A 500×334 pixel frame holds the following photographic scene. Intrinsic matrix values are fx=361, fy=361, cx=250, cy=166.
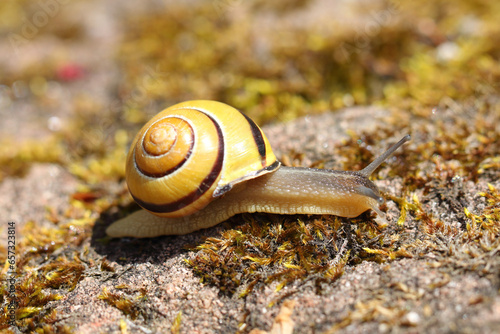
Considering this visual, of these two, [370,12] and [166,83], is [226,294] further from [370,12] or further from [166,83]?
[370,12]

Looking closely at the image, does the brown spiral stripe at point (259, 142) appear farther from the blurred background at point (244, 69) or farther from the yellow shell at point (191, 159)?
the blurred background at point (244, 69)

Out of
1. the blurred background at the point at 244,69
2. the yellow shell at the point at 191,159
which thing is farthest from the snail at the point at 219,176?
the blurred background at the point at 244,69

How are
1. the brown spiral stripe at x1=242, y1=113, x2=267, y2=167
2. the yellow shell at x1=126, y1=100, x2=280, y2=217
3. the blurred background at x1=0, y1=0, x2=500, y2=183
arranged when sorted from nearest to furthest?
the yellow shell at x1=126, y1=100, x2=280, y2=217, the brown spiral stripe at x1=242, y1=113, x2=267, y2=167, the blurred background at x1=0, y1=0, x2=500, y2=183

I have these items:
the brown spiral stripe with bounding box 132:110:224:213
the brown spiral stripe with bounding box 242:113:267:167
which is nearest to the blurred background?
the brown spiral stripe with bounding box 242:113:267:167

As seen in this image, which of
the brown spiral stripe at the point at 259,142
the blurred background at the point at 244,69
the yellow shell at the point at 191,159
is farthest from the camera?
the blurred background at the point at 244,69

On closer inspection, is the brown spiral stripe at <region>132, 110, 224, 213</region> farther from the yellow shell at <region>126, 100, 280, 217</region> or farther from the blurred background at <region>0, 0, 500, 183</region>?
the blurred background at <region>0, 0, 500, 183</region>

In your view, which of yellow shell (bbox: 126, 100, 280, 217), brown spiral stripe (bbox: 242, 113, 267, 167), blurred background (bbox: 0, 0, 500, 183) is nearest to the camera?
yellow shell (bbox: 126, 100, 280, 217)

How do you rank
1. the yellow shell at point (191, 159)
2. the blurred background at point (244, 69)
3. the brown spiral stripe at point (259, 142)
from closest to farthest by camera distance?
1. the yellow shell at point (191, 159)
2. the brown spiral stripe at point (259, 142)
3. the blurred background at point (244, 69)

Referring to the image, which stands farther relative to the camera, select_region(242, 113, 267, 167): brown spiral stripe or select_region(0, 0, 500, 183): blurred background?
select_region(0, 0, 500, 183): blurred background
